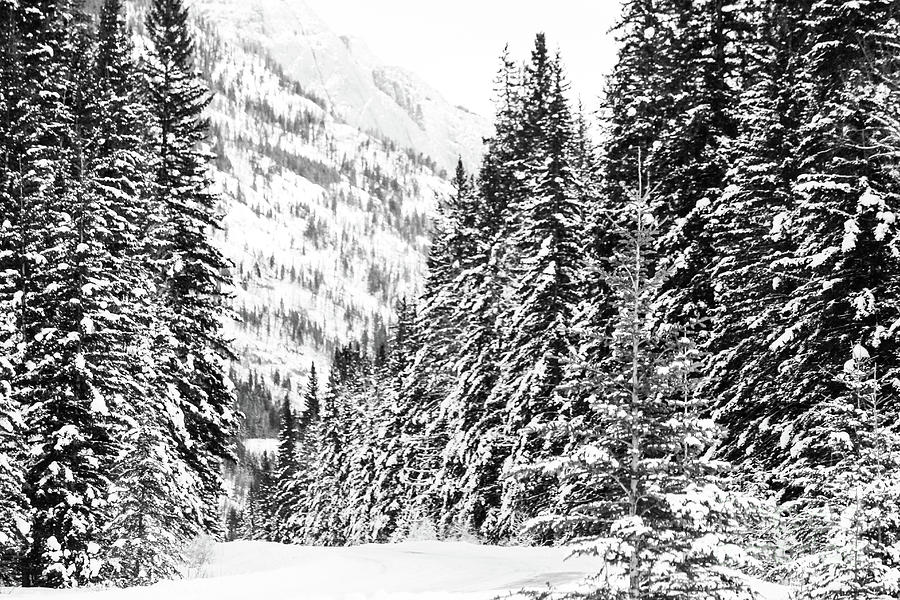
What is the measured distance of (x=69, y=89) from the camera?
1070 inches

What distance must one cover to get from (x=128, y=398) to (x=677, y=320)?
15.3m

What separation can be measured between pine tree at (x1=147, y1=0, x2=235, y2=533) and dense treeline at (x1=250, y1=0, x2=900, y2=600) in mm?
8670

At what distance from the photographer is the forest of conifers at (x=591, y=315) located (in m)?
8.95

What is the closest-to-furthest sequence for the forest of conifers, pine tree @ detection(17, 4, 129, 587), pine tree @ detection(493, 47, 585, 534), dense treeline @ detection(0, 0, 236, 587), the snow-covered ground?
the forest of conifers → the snow-covered ground → pine tree @ detection(17, 4, 129, 587) → dense treeline @ detection(0, 0, 236, 587) → pine tree @ detection(493, 47, 585, 534)

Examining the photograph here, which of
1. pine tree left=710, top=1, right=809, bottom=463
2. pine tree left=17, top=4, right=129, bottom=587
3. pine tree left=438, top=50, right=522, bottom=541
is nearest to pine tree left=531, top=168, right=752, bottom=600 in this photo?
pine tree left=710, top=1, right=809, bottom=463

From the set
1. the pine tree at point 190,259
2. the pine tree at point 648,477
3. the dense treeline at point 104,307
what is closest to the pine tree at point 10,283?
the dense treeline at point 104,307

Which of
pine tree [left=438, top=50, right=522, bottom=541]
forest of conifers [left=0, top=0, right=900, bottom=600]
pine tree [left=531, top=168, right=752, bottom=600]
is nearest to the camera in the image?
pine tree [left=531, top=168, right=752, bottom=600]

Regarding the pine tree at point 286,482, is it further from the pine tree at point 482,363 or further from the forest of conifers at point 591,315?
the pine tree at point 482,363

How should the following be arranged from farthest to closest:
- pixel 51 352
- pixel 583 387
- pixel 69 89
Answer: pixel 69 89, pixel 51 352, pixel 583 387

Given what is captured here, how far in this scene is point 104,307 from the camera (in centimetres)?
1948

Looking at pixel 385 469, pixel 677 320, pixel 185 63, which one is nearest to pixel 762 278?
pixel 677 320

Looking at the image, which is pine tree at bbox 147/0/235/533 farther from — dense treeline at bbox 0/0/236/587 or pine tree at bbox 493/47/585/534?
pine tree at bbox 493/47/585/534

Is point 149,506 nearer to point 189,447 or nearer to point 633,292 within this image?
point 189,447

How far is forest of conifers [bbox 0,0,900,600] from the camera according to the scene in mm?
8945
